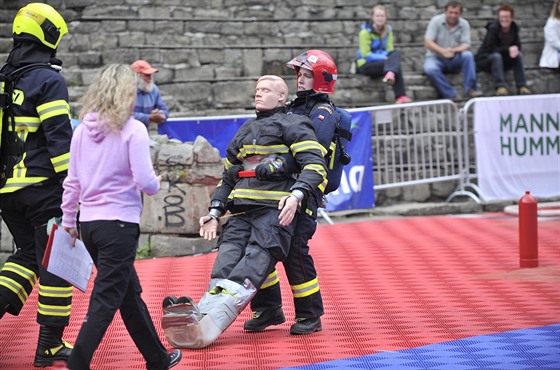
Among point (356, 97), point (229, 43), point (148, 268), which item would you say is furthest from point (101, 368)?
point (229, 43)

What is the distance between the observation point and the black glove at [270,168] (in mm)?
7227

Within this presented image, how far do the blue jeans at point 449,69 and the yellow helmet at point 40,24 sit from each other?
11923 mm

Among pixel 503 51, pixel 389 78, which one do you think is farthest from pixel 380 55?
pixel 503 51

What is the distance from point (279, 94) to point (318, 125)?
32cm

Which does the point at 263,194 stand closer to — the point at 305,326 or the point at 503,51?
the point at 305,326

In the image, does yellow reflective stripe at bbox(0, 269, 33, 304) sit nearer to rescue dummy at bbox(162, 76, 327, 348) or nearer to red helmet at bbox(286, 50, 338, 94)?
rescue dummy at bbox(162, 76, 327, 348)

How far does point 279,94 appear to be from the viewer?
7.55m

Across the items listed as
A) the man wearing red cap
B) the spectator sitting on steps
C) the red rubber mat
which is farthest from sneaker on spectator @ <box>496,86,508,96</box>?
the man wearing red cap

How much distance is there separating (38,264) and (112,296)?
1.00 meters

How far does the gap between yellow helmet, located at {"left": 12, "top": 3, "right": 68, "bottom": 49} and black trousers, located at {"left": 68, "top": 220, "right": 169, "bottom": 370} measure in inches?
55.3

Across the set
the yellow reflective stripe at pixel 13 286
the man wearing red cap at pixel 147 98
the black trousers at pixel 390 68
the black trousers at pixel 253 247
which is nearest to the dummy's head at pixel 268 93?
the black trousers at pixel 253 247

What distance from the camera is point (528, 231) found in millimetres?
10500

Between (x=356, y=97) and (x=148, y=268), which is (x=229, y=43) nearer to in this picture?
(x=356, y=97)

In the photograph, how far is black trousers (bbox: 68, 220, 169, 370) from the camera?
589 centimetres
